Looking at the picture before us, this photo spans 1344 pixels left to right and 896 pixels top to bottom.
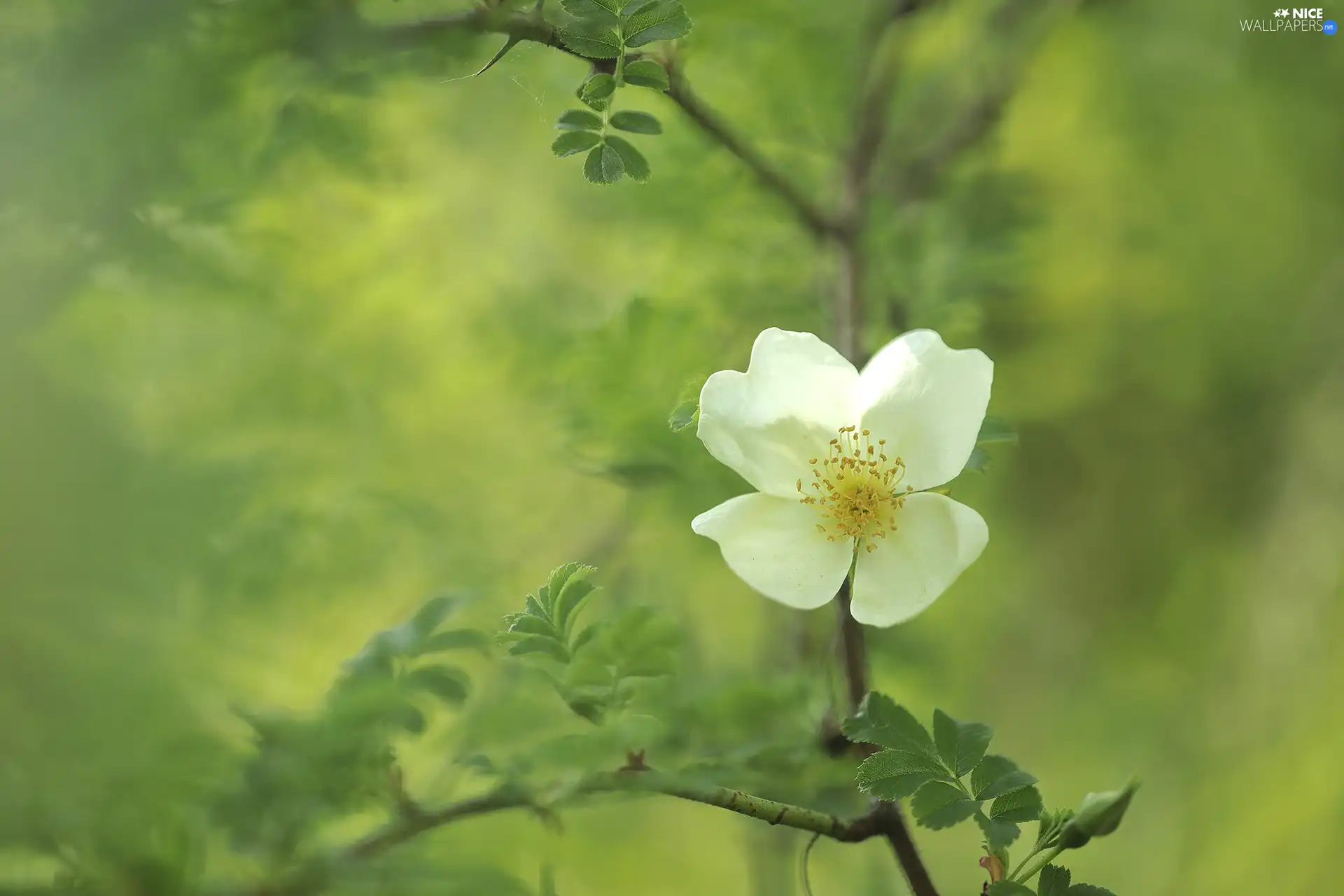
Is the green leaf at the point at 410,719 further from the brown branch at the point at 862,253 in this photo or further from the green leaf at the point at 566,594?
the brown branch at the point at 862,253

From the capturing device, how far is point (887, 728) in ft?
1.57

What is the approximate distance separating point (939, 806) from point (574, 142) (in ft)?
1.20

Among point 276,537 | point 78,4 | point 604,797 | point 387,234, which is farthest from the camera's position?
point 387,234

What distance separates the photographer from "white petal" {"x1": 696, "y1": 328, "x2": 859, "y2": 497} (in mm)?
508

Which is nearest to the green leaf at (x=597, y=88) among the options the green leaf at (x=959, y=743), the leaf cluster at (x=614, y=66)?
the leaf cluster at (x=614, y=66)

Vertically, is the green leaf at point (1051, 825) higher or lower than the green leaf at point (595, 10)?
lower

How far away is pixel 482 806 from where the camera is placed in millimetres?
396

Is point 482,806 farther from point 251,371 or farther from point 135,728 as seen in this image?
point 251,371

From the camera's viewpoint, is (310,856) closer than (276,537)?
Yes

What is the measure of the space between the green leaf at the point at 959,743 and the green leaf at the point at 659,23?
0.35 m

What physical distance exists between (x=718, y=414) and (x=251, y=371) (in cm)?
71

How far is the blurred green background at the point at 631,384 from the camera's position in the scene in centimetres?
58

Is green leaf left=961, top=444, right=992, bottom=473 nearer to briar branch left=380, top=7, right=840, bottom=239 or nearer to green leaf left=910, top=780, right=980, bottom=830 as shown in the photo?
green leaf left=910, top=780, right=980, bottom=830

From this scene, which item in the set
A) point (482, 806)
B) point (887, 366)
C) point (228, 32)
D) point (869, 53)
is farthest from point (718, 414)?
point (869, 53)
